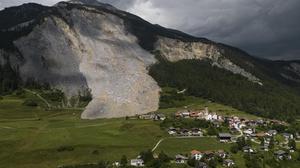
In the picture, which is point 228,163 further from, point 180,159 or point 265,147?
point 265,147

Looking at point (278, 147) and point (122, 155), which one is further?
point (278, 147)

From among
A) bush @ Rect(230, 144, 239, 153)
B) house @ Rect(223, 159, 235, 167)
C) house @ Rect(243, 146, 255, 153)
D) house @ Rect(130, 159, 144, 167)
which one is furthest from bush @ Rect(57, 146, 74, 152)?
house @ Rect(243, 146, 255, 153)

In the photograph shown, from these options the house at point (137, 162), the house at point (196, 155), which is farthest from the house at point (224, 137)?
the house at point (137, 162)

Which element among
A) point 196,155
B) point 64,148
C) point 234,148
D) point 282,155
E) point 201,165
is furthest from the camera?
point 282,155

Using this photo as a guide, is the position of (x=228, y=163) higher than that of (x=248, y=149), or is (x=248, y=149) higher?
(x=248, y=149)

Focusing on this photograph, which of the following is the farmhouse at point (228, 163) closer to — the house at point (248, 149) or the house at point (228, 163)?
the house at point (228, 163)

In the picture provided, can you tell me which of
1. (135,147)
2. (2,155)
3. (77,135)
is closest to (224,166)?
(135,147)

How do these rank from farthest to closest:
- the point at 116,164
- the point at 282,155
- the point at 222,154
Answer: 1. the point at 282,155
2. the point at 222,154
3. the point at 116,164

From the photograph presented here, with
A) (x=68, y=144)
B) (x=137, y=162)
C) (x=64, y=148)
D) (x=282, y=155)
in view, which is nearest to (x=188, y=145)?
(x=137, y=162)

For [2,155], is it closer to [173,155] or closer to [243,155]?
[173,155]

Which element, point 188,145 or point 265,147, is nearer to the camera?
point 188,145

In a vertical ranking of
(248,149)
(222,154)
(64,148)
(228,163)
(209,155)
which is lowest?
(64,148)
